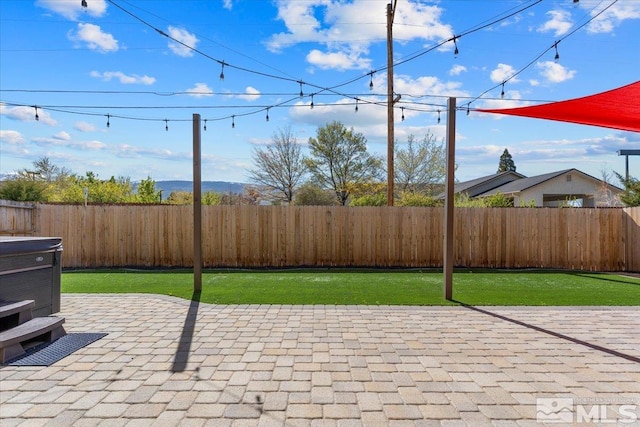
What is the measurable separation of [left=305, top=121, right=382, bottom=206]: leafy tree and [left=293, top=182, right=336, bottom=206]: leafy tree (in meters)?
0.79

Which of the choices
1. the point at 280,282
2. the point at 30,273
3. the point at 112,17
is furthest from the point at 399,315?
the point at 112,17

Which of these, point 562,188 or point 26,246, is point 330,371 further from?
point 562,188

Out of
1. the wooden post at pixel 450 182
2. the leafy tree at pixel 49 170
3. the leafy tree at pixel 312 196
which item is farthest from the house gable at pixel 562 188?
the leafy tree at pixel 49 170

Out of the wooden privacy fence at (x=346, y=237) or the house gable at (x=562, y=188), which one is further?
the house gable at (x=562, y=188)

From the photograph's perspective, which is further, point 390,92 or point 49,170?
point 49,170

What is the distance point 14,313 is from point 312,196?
16.1 m

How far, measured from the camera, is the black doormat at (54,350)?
9.96ft

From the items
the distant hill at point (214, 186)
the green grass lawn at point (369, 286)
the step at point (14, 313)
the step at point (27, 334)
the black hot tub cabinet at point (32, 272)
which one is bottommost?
the green grass lawn at point (369, 286)

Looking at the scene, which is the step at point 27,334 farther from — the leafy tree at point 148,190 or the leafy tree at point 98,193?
the leafy tree at point 148,190

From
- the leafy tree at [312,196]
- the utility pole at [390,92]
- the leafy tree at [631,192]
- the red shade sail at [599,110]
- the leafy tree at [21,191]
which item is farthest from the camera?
the leafy tree at [312,196]

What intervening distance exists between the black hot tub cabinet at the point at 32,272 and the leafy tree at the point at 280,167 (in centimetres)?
1615

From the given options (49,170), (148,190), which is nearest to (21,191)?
(148,190)

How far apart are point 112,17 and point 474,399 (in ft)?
28.1

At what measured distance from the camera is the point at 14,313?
3.44 meters
